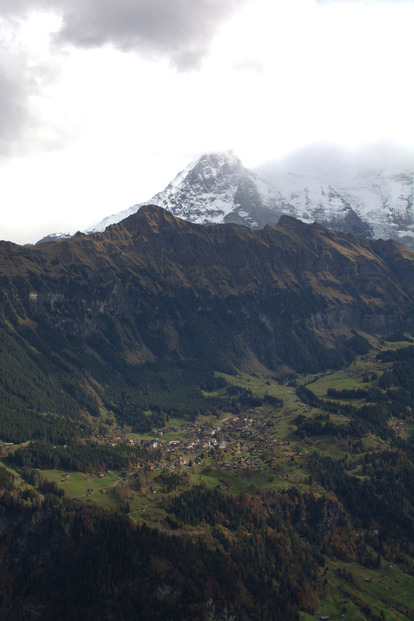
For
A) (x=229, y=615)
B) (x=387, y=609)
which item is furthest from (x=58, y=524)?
(x=387, y=609)

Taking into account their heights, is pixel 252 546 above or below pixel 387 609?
above

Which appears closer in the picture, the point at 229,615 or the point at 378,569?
the point at 229,615

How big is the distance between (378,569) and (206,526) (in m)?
61.3

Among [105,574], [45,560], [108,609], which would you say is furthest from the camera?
[45,560]

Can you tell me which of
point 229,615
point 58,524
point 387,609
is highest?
point 58,524

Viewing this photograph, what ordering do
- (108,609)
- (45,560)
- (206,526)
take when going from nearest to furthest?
(108,609), (45,560), (206,526)

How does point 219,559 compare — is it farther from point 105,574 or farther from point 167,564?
point 105,574

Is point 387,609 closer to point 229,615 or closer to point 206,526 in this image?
point 229,615

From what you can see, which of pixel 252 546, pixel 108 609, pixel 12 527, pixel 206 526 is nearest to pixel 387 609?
pixel 252 546

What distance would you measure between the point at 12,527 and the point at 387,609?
411 ft

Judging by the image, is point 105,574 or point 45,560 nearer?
point 105,574

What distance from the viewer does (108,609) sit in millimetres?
146375

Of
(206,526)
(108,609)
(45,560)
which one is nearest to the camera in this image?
(108,609)

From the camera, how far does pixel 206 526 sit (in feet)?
598
